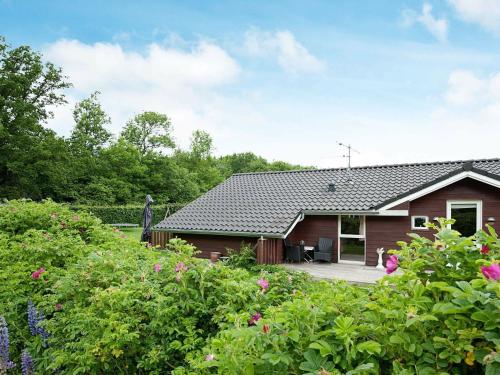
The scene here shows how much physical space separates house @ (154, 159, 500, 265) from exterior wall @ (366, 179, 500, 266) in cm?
3

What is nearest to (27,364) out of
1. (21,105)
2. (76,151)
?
(21,105)

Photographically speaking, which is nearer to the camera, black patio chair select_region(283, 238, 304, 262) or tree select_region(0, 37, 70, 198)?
black patio chair select_region(283, 238, 304, 262)

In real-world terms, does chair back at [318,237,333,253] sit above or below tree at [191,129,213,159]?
below

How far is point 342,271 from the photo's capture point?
13.0 metres

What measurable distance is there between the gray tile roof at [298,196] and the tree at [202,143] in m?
37.5

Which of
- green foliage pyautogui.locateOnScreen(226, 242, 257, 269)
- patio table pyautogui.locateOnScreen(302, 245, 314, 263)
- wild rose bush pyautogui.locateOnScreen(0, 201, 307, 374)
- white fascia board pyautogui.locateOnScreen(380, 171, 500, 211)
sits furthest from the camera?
patio table pyautogui.locateOnScreen(302, 245, 314, 263)

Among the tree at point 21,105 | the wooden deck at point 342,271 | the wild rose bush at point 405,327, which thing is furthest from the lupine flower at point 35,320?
the tree at point 21,105

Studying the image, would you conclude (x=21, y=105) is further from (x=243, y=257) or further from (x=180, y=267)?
(x=180, y=267)

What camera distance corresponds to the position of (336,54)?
17062mm

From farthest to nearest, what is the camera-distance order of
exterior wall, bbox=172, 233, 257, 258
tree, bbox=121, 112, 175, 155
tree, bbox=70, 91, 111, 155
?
tree, bbox=121, 112, 175, 155
tree, bbox=70, 91, 111, 155
exterior wall, bbox=172, 233, 257, 258

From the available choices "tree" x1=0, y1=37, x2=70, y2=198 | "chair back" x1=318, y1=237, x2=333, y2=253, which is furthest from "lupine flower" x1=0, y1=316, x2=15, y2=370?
"tree" x1=0, y1=37, x2=70, y2=198

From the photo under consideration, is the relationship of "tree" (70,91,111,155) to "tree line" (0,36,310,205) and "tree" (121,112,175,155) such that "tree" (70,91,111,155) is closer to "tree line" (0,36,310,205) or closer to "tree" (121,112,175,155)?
"tree line" (0,36,310,205)

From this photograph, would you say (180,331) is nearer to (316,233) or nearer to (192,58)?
(316,233)

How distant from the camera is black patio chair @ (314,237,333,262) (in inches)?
574
